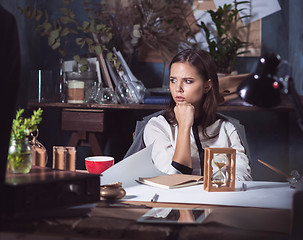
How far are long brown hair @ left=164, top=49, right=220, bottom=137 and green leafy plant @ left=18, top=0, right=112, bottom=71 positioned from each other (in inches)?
25.8

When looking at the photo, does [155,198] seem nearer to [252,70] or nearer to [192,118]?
[192,118]

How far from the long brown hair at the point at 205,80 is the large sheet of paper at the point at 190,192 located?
72cm

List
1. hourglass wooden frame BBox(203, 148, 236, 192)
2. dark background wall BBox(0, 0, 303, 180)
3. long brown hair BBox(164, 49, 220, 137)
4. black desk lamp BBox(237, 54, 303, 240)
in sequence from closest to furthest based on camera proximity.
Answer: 1. black desk lamp BBox(237, 54, 303, 240)
2. hourglass wooden frame BBox(203, 148, 236, 192)
3. long brown hair BBox(164, 49, 220, 137)
4. dark background wall BBox(0, 0, 303, 180)

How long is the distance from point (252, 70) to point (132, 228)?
6.97 feet

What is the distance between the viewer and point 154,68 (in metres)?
2.82

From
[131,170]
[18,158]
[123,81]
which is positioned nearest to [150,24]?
[123,81]

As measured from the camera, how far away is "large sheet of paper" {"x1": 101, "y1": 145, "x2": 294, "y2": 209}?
3.38 feet

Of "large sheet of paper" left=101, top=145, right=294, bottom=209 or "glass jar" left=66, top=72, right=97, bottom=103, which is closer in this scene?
"large sheet of paper" left=101, top=145, right=294, bottom=209

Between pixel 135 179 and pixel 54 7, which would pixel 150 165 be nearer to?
pixel 135 179

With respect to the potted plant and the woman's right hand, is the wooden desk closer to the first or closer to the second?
the potted plant

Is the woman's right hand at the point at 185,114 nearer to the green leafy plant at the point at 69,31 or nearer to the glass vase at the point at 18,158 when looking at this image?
the green leafy plant at the point at 69,31

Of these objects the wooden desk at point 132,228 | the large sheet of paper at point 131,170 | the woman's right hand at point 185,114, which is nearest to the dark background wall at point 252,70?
the woman's right hand at point 185,114

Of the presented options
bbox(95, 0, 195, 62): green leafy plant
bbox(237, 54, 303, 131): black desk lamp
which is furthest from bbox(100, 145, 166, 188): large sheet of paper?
bbox(95, 0, 195, 62): green leafy plant

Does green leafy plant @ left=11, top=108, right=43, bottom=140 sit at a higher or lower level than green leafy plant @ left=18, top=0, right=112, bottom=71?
lower
